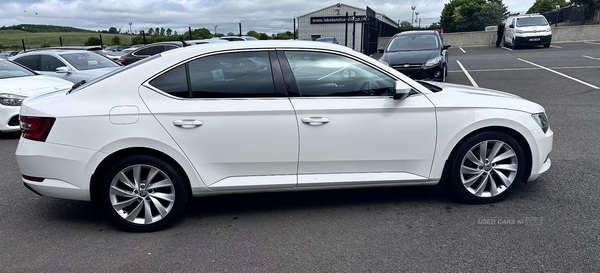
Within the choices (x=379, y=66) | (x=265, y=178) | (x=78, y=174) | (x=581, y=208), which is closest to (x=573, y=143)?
(x=581, y=208)

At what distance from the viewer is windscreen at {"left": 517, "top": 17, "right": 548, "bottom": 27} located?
2242 centimetres

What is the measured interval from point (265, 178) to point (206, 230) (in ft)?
2.18

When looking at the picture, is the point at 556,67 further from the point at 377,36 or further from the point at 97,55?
the point at 377,36

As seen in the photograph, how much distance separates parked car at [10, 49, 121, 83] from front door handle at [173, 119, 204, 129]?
7.46m

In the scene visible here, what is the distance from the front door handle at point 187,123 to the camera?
3.56m

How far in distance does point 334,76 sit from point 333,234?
135 centimetres

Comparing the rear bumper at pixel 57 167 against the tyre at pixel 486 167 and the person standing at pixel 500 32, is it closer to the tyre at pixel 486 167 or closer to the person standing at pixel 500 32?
the tyre at pixel 486 167

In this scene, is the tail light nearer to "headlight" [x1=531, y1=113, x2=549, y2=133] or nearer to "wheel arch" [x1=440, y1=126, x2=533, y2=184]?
"wheel arch" [x1=440, y1=126, x2=533, y2=184]

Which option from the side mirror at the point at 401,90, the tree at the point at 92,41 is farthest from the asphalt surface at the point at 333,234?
the tree at the point at 92,41

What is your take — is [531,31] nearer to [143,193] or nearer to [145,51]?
[145,51]

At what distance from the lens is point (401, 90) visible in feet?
12.2

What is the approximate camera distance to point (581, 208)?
3883 mm

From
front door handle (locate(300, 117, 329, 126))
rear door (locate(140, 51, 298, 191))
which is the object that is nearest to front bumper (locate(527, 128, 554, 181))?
front door handle (locate(300, 117, 329, 126))

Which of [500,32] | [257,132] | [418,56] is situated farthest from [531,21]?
[257,132]
